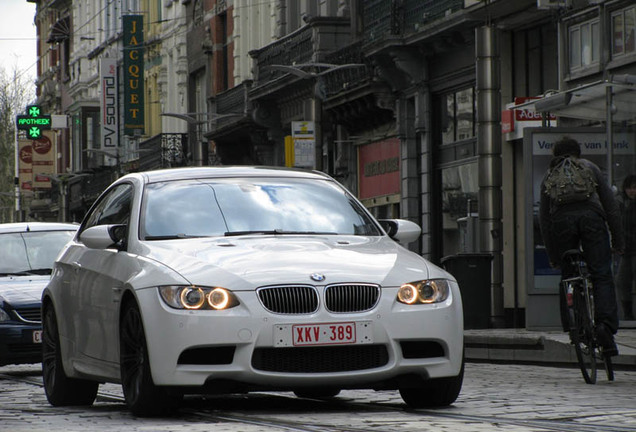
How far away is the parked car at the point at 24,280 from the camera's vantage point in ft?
51.5

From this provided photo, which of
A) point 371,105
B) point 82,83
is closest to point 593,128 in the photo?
point 371,105

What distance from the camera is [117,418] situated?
9273 mm

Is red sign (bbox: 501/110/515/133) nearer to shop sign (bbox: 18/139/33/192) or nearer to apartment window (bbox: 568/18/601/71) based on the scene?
apartment window (bbox: 568/18/601/71)

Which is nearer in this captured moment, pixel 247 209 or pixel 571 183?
pixel 247 209

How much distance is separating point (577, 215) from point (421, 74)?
19.6 m

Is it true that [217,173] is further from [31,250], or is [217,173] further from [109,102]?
[109,102]

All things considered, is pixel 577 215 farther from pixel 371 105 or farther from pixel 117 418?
pixel 371 105

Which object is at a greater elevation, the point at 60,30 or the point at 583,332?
the point at 60,30

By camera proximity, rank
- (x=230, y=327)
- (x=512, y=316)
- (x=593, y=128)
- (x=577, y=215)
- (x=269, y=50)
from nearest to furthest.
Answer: (x=230, y=327) → (x=577, y=215) → (x=593, y=128) → (x=512, y=316) → (x=269, y=50)

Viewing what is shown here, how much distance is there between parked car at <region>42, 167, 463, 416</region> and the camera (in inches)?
351

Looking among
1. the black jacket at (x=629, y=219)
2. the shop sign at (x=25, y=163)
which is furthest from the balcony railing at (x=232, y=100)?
the shop sign at (x=25, y=163)

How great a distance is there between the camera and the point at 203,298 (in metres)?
8.92

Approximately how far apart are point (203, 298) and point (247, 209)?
4.42 ft

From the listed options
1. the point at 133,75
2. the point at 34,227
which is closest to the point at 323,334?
the point at 34,227
